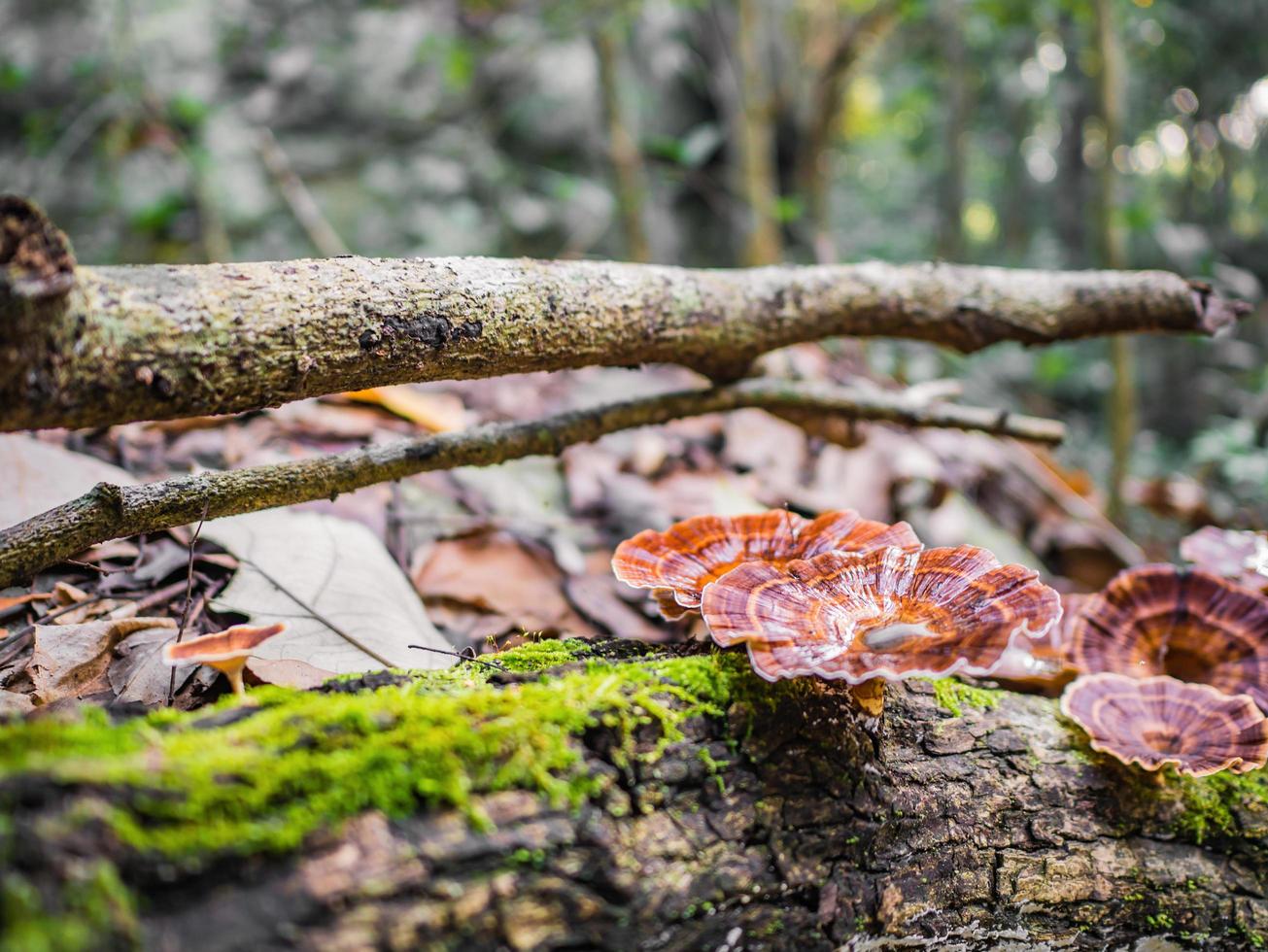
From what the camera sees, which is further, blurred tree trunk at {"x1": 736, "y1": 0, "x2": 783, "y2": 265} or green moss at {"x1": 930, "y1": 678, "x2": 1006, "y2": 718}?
blurred tree trunk at {"x1": 736, "y1": 0, "x2": 783, "y2": 265}

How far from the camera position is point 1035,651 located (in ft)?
7.04

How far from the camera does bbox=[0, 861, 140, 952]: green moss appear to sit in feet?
2.64

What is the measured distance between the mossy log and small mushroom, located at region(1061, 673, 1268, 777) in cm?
8

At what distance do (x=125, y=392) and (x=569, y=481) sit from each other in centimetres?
194

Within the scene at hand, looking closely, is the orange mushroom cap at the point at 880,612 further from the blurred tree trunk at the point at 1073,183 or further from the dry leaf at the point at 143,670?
the blurred tree trunk at the point at 1073,183

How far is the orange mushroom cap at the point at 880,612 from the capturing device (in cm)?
129

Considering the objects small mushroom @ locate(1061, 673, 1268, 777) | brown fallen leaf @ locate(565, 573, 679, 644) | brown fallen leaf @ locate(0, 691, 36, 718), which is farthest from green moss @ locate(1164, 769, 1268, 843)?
brown fallen leaf @ locate(0, 691, 36, 718)

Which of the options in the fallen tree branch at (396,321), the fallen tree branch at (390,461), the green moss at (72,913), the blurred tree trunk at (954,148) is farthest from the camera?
the blurred tree trunk at (954,148)

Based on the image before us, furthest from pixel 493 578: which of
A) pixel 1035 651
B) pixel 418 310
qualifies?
pixel 1035 651

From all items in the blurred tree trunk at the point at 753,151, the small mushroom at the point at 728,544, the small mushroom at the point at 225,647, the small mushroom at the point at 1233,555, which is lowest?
the small mushroom at the point at 1233,555

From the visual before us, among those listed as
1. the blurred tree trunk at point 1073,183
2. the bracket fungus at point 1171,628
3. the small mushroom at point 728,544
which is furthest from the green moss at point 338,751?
the blurred tree trunk at point 1073,183

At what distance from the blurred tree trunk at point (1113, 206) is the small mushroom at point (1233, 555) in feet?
8.09

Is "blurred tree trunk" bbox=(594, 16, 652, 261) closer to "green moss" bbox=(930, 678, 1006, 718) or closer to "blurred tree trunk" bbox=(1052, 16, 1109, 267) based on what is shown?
"green moss" bbox=(930, 678, 1006, 718)

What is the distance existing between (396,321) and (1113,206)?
473 cm
